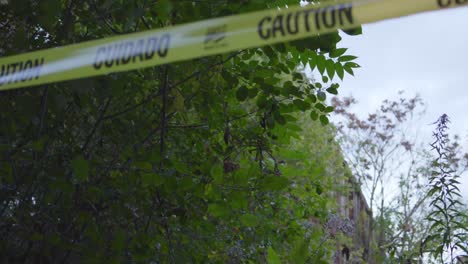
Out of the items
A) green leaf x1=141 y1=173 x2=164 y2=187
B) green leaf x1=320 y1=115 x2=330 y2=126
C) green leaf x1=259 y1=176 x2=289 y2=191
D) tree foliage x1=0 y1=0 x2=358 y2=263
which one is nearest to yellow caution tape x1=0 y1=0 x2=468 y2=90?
tree foliage x1=0 y1=0 x2=358 y2=263

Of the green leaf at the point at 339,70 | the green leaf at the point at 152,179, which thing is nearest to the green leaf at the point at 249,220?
the green leaf at the point at 152,179

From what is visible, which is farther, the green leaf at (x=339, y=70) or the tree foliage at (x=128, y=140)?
the green leaf at (x=339, y=70)

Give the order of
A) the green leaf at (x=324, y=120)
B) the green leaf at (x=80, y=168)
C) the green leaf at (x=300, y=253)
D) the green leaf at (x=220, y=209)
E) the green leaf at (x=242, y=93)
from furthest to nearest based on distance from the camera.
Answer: the green leaf at (x=300, y=253)
the green leaf at (x=324, y=120)
the green leaf at (x=242, y=93)
the green leaf at (x=220, y=209)
the green leaf at (x=80, y=168)

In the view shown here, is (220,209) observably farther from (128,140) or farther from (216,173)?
(128,140)

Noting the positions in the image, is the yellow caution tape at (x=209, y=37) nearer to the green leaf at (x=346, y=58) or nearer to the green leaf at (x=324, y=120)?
the green leaf at (x=346, y=58)

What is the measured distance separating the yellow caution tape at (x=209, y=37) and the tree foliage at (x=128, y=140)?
2.12 feet

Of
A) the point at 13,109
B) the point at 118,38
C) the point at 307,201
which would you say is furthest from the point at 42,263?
the point at 307,201

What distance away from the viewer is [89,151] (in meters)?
2.80

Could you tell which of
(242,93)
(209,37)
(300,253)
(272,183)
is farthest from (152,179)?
(300,253)

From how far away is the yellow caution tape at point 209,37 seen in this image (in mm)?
1067

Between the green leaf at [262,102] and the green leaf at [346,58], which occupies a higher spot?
the green leaf at [346,58]

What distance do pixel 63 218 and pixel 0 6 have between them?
3.30 feet

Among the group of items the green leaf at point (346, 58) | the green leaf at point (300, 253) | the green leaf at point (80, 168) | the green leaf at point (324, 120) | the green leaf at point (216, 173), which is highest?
the green leaf at point (324, 120)

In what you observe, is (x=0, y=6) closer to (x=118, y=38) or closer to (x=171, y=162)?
(x=171, y=162)
